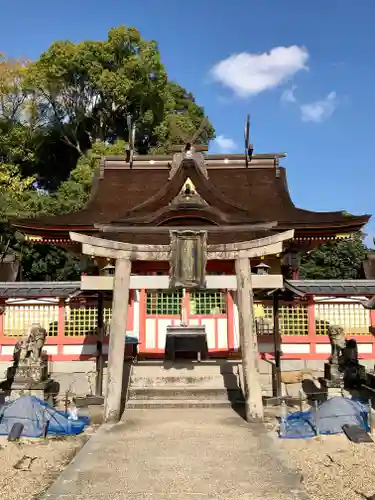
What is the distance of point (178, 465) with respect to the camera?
6324 mm

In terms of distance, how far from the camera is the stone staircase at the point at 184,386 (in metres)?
10.5

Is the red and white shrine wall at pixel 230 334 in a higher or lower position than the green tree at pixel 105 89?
lower

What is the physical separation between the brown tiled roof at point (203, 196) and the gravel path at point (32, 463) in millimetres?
5064

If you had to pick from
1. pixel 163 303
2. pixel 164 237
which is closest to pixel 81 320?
pixel 163 303

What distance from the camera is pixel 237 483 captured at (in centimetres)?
561

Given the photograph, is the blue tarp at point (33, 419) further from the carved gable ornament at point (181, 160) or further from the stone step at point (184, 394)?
the carved gable ornament at point (181, 160)

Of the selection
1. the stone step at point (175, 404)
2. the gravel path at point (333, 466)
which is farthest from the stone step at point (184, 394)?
the gravel path at point (333, 466)

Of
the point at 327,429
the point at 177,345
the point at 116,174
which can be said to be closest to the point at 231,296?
the point at 177,345

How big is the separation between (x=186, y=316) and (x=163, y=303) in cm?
94

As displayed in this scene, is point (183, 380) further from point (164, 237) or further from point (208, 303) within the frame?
point (208, 303)

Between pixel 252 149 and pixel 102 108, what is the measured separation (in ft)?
78.1

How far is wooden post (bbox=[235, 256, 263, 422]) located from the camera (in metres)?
9.00

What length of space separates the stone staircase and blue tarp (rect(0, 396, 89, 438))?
2.32m

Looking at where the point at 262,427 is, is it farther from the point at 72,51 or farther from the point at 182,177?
the point at 72,51
